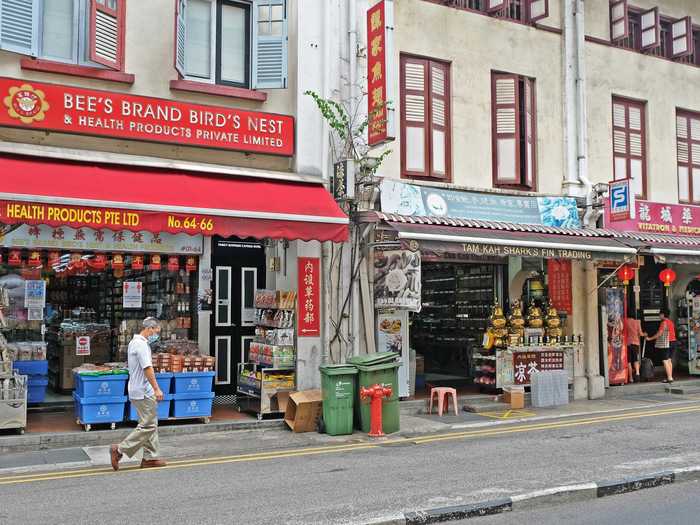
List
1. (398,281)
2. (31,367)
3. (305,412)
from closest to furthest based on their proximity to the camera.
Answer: (305,412)
(31,367)
(398,281)

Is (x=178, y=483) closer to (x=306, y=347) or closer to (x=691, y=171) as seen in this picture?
(x=306, y=347)

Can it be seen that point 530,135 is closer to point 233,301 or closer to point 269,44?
point 269,44

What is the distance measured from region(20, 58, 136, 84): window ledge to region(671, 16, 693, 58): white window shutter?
1334cm

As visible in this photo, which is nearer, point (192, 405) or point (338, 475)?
point (338, 475)

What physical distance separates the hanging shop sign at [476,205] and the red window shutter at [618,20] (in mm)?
4317

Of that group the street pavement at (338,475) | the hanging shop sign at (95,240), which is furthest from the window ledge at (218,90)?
the street pavement at (338,475)

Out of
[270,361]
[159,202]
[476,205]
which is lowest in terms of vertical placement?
[270,361]

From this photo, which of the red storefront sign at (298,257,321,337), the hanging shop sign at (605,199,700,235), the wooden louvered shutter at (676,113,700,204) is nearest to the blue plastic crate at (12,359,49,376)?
the red storefront sign at (298,257,321,337)

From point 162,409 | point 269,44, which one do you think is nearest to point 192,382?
point 162,409

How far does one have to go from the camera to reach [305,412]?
11453 mm

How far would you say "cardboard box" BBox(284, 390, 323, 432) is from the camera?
11410mm

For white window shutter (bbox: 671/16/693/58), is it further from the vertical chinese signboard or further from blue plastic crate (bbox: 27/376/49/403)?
blue plastic crate (bbox: 27/376/49/403)

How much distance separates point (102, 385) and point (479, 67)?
9458mm

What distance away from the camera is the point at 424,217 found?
43.2 feet
